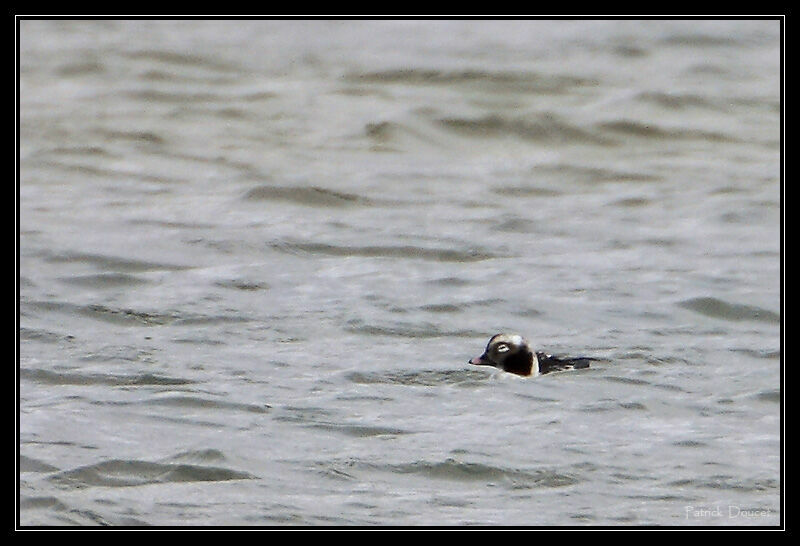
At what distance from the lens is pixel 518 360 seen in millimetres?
8438

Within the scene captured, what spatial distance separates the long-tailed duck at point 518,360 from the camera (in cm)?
838

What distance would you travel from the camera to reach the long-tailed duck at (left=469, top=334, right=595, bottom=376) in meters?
8.38

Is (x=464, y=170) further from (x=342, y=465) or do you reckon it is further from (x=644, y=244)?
(x=342, y=465)

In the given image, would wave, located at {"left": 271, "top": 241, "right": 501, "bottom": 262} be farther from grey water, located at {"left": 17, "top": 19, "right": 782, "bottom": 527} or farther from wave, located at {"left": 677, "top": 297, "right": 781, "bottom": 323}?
wave, located at {"left": 677, "top": 297, "right": 781, "bottom": 323}

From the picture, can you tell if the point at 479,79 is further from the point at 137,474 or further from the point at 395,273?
the point at 137,474

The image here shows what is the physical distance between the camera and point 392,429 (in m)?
7.38

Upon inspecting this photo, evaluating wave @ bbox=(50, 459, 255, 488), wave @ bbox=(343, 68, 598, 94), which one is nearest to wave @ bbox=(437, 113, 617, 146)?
wave @ bbox=(343, 68, 598, 94)

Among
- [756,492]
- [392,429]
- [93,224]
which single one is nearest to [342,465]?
[392,429]

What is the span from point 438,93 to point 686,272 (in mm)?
6628

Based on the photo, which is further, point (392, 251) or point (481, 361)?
point (392, 251)

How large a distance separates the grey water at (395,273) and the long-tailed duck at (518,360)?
0.07m

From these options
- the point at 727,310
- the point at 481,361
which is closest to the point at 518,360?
the point at 481,361

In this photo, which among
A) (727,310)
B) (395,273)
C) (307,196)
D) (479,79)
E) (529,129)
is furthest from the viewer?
(479,79)

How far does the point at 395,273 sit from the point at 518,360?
2.37m
